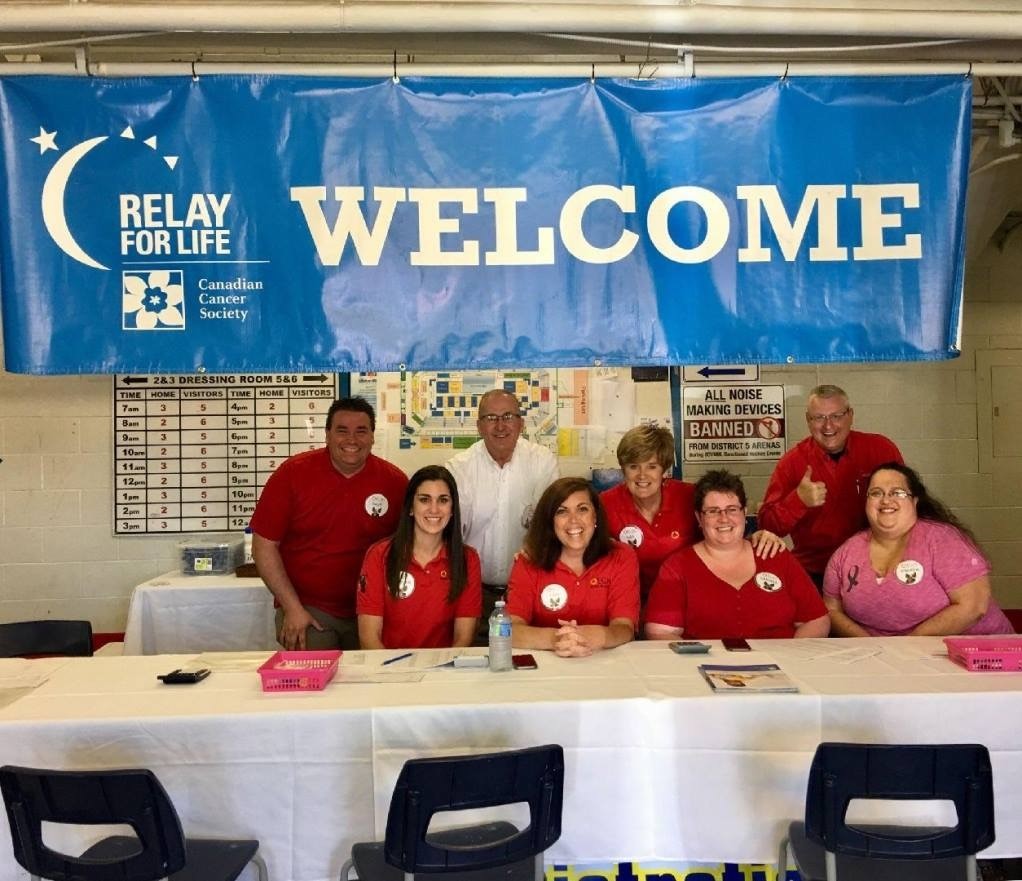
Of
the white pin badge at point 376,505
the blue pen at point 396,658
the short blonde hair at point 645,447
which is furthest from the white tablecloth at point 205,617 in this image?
the short blonde hair at point 645,447

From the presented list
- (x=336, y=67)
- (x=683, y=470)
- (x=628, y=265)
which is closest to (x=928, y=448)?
(x=683, y=470)

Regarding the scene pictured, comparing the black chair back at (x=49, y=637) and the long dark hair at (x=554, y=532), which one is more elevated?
the long dark hair at (x=554, y=532)

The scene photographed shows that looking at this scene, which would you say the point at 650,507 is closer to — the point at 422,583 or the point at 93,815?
the point at 422,583

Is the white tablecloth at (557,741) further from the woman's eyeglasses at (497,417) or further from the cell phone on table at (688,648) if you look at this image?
the woman's eyeglasses at (497,417)

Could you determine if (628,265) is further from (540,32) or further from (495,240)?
(540,32)

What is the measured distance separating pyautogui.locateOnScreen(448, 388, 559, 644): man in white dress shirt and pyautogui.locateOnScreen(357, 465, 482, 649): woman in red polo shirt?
65 centimetres

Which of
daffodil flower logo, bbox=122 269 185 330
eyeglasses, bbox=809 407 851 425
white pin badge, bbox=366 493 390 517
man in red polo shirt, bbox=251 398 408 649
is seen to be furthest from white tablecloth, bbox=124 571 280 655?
eyeglasses, bbox=809 407 851 425

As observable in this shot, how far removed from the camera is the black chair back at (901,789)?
1716 millimetres

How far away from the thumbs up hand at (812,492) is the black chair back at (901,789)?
1590 mm

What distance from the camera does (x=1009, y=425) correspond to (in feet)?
17.2

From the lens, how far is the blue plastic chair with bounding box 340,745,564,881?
166 cm

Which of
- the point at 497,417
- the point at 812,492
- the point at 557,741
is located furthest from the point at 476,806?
the point at 812,492

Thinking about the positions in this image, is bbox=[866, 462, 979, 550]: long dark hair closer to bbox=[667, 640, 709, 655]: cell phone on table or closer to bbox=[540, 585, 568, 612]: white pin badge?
bbox=[667, 640, 709, 655]: cell phone on table

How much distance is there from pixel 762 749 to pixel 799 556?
1.61m
